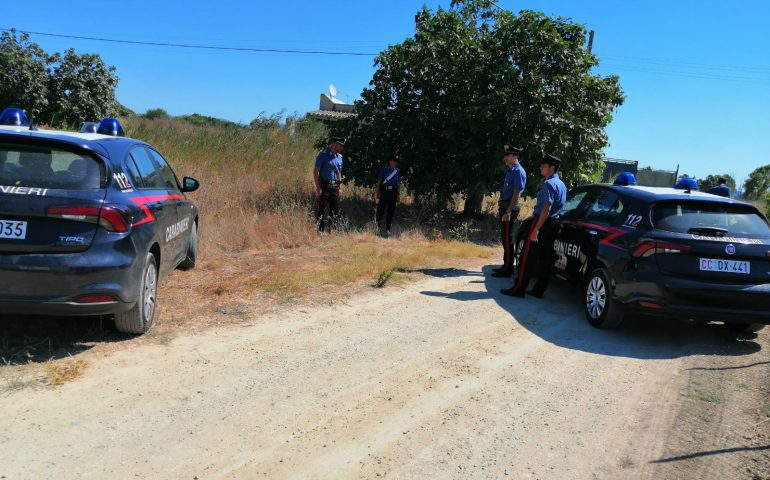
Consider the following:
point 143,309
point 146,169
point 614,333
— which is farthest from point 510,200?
point 143,309

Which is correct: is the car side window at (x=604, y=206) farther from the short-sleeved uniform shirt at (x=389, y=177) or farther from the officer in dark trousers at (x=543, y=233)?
the short-sleeved uniform shirt at (x=389, y=177)

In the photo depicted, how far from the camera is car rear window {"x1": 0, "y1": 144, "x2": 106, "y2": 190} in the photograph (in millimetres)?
3893

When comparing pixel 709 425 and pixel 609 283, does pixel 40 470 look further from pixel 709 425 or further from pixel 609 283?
pixel 609 283

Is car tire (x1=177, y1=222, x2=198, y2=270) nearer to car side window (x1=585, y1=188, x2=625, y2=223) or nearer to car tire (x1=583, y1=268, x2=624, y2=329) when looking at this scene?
car tire (x1=583, y1=268, x2=624, y2=329)

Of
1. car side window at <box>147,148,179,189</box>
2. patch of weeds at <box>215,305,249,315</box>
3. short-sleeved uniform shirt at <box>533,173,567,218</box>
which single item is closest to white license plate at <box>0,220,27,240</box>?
patch of weeds at <box>215,305,249,315</box>

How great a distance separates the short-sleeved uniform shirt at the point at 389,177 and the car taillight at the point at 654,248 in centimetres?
600

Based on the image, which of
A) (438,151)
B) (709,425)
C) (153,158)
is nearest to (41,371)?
(153,158)

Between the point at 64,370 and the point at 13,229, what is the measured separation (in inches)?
40.1

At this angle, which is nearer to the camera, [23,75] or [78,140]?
[78,140]

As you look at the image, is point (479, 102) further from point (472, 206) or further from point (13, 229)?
point (13, 229)

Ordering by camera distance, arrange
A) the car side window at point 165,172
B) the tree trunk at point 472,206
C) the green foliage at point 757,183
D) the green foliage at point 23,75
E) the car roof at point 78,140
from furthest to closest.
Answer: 1. the green foliage at point 757,183
2. the green foliage at point 23,75
3. the tree trunk at point 472,206
4. the car side window at point 165,172
5. the car roof at point 78,140

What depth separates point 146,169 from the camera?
17.2 feet

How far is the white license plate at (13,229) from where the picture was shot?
12.3 ft

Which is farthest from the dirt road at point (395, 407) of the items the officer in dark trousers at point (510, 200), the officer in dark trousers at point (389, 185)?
the officer in dark trousers at point (389, 185)
